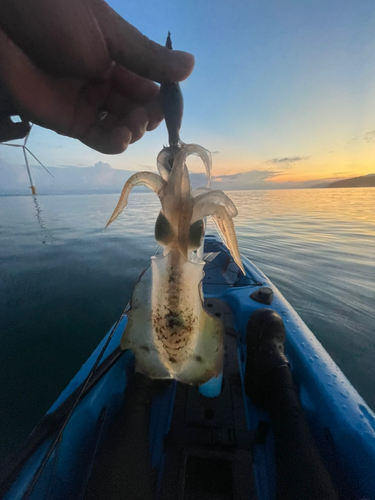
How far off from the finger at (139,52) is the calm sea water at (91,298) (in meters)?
5.09

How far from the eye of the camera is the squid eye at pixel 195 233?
1.19 meters

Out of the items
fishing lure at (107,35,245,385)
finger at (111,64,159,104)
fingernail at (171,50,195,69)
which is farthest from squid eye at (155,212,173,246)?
finger at (111,64,159,104)

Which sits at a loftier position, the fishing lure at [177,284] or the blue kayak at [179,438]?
the fishing lure at [177,284]

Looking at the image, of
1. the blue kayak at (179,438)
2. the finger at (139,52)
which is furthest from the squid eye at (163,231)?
the finger at (139,52)

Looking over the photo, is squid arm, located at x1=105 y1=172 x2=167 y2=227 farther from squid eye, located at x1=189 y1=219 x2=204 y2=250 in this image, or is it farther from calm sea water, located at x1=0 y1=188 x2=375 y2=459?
calm sea water, located at x1=0 y1=188 x2=375 y2=459

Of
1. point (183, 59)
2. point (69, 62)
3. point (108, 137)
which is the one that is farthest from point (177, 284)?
point (108, 137)

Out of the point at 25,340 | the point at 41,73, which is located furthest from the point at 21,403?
the point at 41,73

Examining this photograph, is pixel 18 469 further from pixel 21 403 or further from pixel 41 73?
pixel 41 73

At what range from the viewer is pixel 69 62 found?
7.07 ft

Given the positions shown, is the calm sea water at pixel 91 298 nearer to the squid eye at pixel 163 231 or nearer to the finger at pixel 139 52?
the squid eye at pixel 163 231

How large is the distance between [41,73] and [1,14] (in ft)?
2.08

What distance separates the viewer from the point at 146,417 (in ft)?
7.97

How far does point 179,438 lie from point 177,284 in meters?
2.40

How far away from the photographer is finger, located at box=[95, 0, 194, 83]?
1.93 m
